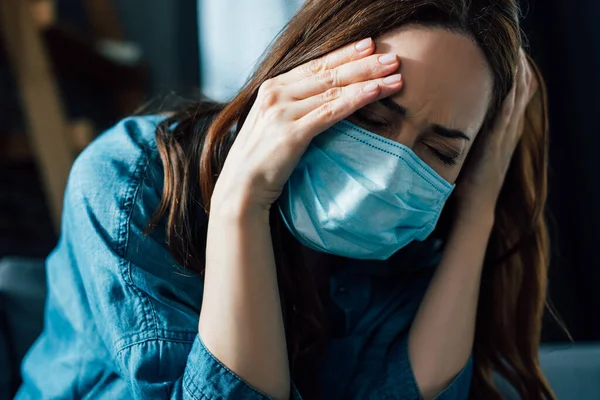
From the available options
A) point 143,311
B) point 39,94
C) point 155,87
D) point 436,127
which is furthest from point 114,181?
point 155,87

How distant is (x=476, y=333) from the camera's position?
95cm

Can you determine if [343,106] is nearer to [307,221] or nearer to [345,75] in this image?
[345,75]

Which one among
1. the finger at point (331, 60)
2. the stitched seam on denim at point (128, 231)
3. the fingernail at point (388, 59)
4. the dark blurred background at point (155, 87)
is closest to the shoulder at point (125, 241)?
the stitched seam on denim at point (128, 231)

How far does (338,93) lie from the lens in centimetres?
67

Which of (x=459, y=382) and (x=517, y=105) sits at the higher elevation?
(x=517, y=105)

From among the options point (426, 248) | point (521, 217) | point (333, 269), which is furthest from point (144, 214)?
point (521, 217)

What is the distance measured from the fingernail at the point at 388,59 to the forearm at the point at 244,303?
0.21m

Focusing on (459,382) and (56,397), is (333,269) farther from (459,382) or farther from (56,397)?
(56,397)

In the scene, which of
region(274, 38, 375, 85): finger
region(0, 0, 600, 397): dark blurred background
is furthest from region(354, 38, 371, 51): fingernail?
region(0, 0, 600, 397): dark blurred background

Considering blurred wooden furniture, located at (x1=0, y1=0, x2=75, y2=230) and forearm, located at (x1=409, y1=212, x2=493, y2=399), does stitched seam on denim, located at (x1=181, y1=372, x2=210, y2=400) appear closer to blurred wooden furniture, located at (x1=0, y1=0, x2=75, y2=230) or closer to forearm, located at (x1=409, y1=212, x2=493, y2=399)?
forearm, located at (x1=409, y1=212, x2=493, y2=399)

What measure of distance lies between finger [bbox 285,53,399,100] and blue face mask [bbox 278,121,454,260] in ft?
0.16

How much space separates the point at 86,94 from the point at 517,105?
154 cm

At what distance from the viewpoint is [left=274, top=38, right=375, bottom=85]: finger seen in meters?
0.68

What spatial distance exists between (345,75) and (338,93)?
0.02 meters
